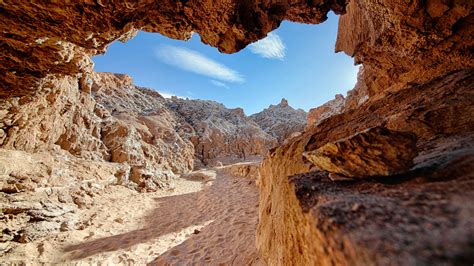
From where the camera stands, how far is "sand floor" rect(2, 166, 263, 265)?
4.77 metres

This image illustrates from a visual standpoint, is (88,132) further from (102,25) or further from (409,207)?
(409,207)

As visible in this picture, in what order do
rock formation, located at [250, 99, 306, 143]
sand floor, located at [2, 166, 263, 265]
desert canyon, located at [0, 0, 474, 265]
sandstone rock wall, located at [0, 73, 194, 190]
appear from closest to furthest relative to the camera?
1. desert canyon, located at [0, 0, 474, 265]
2. sand floor, located at [2, 166, 263, 265]
3. sandstone rock wall, located at [0, 73, 194, 190]
4. rock formation, located at [250, 99, 306, 143]

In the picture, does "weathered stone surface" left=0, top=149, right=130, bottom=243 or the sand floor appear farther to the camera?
"weathered stone surface" left=0, top=149, right=130, bottom=243

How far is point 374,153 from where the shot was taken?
1.43 metres

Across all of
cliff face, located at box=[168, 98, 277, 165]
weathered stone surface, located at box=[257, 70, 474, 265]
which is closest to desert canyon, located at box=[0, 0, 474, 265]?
weathered stone surface, located at box=[257, 70, 474, 265]

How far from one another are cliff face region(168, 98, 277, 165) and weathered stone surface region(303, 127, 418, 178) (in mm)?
24213

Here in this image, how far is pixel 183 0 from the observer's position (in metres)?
4.27

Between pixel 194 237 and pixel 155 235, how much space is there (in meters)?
1.26

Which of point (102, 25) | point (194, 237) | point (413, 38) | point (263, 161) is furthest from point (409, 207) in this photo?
point (194, 237)

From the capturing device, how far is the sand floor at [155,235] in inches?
188

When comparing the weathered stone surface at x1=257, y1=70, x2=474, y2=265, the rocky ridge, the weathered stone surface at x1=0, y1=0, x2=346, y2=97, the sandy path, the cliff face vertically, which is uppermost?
the cliff face

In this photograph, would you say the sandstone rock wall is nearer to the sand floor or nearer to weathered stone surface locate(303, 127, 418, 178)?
the sand floor

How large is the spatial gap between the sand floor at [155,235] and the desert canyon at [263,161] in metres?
0.05

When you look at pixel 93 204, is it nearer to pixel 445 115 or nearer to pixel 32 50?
pixel 32 50
